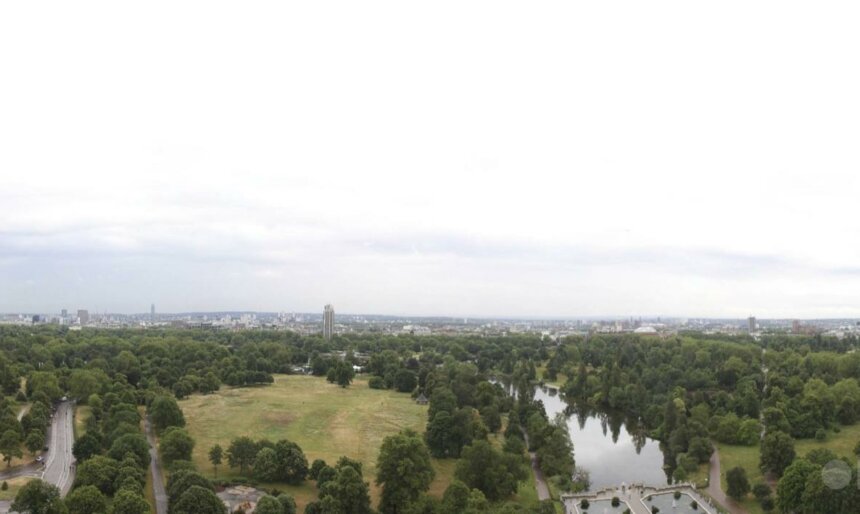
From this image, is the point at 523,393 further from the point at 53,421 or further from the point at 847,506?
the point at 53,421

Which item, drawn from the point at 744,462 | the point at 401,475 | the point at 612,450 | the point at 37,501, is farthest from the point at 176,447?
the point at 744,462

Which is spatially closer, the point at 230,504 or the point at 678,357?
the point at 230,504

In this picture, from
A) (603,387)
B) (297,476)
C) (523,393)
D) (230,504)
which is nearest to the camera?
(230,504)

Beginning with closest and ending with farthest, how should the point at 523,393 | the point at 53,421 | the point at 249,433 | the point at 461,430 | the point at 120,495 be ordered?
the point at 120,495 < the point at 461,430 < the point at 249,433 < the point at 53,421 < the point at 523,393

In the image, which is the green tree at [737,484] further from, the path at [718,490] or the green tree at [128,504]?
the green tree at [128,504]

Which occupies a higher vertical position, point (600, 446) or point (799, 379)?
point (799, 379)

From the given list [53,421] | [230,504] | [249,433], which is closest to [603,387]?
[249,433]

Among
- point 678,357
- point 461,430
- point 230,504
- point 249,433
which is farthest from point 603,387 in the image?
point 230,504
